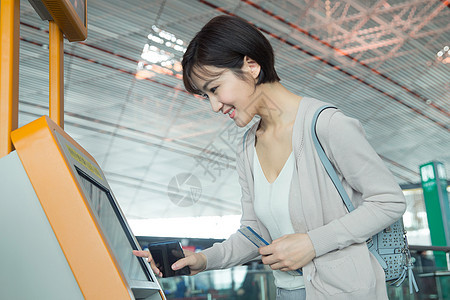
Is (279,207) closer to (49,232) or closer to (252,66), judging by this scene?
(252,66)

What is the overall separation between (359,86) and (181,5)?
17.0 ft

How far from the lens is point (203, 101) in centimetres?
1237

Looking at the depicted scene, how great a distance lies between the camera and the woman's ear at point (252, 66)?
123cm

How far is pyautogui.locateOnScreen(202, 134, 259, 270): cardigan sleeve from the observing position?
1379mm

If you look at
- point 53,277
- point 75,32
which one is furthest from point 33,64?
point 53,277

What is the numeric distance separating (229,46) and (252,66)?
0.27ft

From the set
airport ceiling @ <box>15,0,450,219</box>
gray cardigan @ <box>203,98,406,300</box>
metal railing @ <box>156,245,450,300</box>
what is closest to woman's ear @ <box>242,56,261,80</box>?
gray cardigan @ <box>203,98,406,300</box>

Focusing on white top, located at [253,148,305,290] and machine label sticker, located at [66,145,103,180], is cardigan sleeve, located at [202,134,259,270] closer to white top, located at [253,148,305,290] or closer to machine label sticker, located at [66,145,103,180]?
white top, located at [253,148,305,290]

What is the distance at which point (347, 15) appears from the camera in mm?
9883

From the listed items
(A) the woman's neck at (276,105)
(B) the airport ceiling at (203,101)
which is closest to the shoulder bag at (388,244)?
(A) the woman's neck at (276,105)

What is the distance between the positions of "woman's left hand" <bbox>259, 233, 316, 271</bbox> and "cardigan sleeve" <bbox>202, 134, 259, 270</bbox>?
0.95 feet

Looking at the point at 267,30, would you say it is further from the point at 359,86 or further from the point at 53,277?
the point at 53,277

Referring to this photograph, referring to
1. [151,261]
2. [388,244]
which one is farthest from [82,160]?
[388,244]

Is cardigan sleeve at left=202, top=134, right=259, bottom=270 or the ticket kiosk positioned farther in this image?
cardigan sleeve at left=202, top=134, right=259, bottom=270
